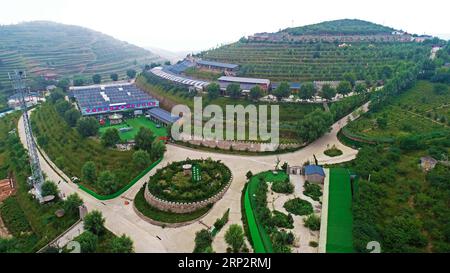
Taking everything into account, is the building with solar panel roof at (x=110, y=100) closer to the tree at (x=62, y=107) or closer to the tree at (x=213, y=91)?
the tree at (x=62, y=107)

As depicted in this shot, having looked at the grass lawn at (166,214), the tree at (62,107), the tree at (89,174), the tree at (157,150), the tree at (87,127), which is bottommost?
the grass lawn at (166,214)

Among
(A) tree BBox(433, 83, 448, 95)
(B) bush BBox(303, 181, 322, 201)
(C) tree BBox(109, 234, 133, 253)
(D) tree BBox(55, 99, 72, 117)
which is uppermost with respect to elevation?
(A) tree BBox(433, 83, 448, 95)

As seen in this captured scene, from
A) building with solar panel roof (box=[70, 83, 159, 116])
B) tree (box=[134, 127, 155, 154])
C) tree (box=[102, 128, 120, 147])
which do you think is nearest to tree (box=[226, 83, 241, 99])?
building with solar panel roof (box=[70, 83, 159, 116])

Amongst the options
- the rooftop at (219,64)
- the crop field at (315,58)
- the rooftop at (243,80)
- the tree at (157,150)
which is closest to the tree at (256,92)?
the rooftop at (243,80)

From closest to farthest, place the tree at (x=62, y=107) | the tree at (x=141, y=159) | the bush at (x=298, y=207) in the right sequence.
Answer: the bush at (x=298, y=207) → the tree at (x=141, y=159) → the tree at (x=62, y=107)

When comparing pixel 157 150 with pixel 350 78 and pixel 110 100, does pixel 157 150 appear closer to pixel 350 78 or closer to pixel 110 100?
pixel 110 100

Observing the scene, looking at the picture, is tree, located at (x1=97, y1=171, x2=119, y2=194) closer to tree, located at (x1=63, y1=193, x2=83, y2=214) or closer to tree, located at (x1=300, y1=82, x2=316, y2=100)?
tree, located at (x1=63, y1=193, x2=83, y2=214)

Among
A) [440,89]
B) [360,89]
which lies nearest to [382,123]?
[360,89]
